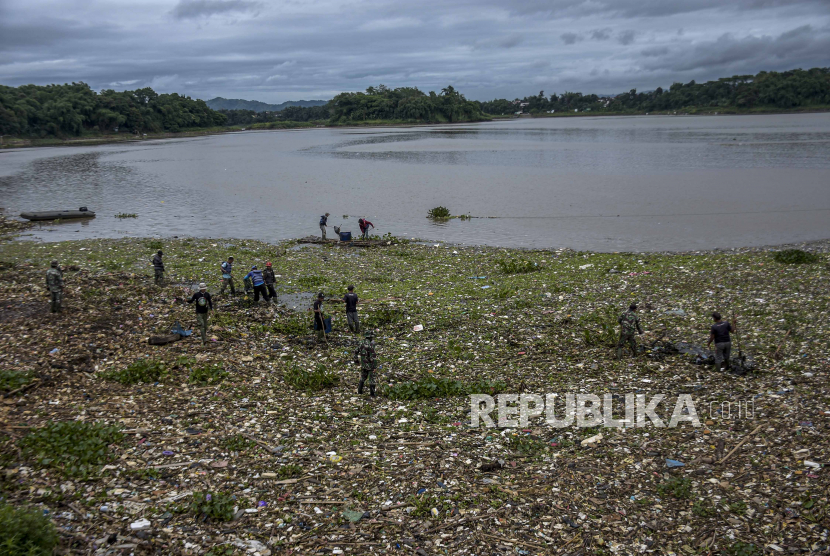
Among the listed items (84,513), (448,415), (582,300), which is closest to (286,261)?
(582,300)

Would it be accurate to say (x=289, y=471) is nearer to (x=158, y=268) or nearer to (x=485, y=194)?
(x=158, y=268)

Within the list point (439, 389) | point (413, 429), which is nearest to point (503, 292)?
point (439, 389)

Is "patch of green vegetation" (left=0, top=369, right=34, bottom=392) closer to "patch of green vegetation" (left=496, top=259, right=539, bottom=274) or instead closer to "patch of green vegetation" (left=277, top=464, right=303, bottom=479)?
"patch of green vegetation" (left=277, top=464, right=303, bottom=479)

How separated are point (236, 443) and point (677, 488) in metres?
7.94

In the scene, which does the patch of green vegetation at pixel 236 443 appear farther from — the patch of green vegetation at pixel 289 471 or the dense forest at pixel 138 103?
the dense forest at pixel 138 103

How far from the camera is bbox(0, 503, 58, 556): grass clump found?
6.98m

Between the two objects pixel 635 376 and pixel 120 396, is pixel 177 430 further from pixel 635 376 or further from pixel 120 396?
pixel 635 376

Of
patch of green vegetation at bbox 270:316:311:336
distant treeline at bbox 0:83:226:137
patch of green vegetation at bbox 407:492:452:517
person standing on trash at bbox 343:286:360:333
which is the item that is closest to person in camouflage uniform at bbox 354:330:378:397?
person standing on trash at bbox 343:286:360:333

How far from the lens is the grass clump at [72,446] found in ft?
30.2

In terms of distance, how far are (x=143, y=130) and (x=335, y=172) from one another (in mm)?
127409

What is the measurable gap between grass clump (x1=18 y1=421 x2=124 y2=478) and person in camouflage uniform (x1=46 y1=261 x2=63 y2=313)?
24.9 feet

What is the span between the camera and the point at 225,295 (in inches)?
770

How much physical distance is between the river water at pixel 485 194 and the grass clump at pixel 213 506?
24307 millimetres

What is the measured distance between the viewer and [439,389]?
41.9ft
